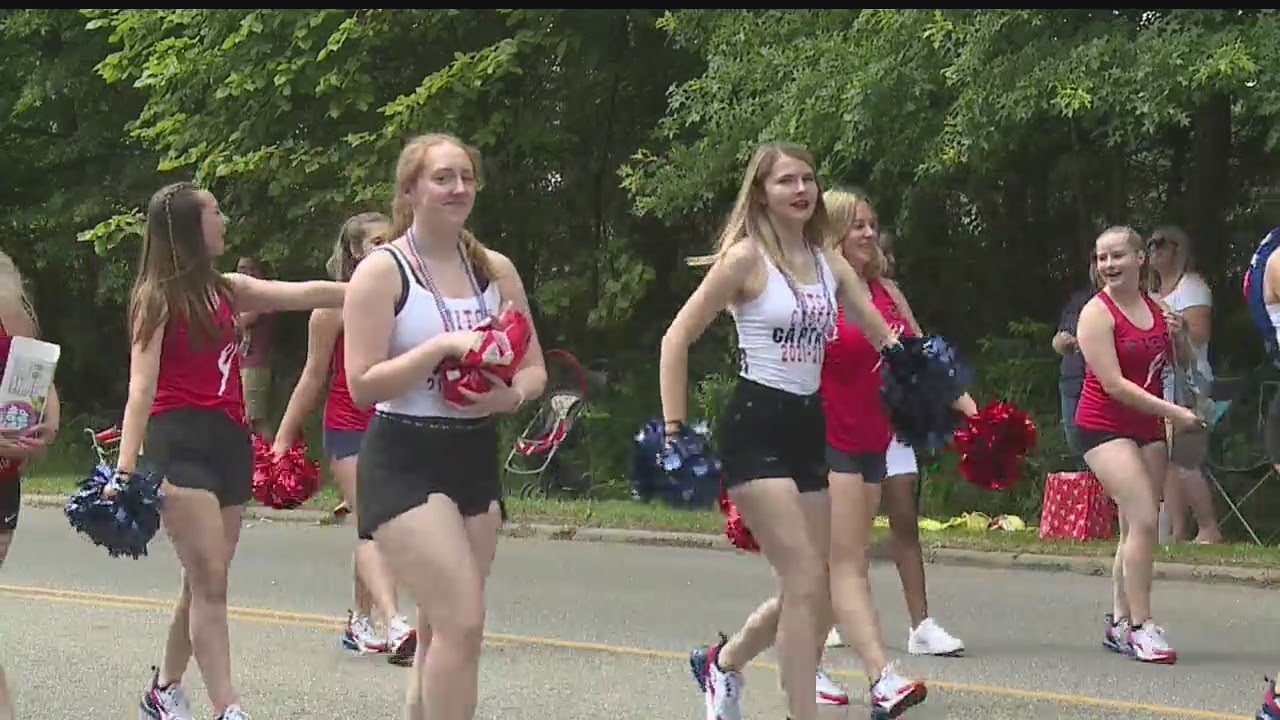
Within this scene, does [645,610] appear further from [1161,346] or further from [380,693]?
[1161,346]

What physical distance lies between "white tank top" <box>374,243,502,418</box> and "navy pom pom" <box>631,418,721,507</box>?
36.6 inches

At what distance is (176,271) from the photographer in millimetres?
6012

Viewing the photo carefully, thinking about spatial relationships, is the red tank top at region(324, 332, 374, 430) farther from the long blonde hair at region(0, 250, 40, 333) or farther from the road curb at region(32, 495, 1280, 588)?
the road curb at region(32, 495, 1280, 588)

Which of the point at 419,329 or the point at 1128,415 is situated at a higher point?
the point at 419,329

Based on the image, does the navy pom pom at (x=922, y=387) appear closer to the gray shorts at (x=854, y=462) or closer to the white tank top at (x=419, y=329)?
the gray shorts at (x=854, y=462)

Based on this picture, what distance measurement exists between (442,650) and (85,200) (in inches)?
769

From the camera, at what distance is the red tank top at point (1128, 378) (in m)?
8.00

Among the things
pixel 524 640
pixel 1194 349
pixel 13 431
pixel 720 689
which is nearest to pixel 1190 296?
pixel 1194 349

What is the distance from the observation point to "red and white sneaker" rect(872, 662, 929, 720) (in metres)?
6.49

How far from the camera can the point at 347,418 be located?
320 inches

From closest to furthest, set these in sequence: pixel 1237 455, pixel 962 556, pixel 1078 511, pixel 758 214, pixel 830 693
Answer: pixel 758 214 < pixel 830 693 < pixel 962 556 < pixel 1078 511 < pixel 1237 455

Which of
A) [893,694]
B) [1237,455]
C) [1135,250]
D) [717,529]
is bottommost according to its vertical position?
[717,529]

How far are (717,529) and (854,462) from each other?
6.58m

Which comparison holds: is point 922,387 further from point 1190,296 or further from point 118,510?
point 1190,296
